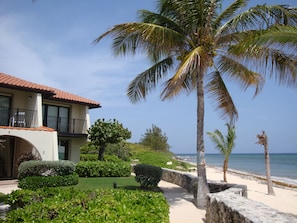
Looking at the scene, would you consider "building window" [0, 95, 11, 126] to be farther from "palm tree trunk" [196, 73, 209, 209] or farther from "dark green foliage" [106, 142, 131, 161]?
"palm tree trunk" [196, 73, 209, 209]

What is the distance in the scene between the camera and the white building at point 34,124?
16438mm

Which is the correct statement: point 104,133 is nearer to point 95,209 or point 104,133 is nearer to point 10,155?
point 10,155

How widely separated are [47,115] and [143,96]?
11.9m

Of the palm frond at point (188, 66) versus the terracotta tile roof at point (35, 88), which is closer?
the palm frond at point (188, 66)

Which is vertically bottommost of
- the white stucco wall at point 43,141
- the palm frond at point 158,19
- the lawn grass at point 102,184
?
the lawn grass at point 102,184

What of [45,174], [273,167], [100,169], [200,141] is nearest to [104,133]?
[100,169]

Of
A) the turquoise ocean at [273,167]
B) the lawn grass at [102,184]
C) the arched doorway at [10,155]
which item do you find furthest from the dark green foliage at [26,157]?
the turquoise ocean at [273,167]

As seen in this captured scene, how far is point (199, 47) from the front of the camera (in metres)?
9.18

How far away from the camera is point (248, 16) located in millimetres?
9008

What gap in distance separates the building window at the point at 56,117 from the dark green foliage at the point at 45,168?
23.7 ft

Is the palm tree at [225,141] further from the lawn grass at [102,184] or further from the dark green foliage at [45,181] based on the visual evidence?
the dark green foliage at [45,181]

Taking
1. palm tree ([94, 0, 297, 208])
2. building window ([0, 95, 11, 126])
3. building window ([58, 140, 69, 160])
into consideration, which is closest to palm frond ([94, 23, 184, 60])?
palm tree ([94, 0, 297, 208])

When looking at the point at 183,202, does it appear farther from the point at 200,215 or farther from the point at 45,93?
the point at 45,93

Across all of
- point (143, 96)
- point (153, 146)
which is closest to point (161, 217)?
point (143, 96)
